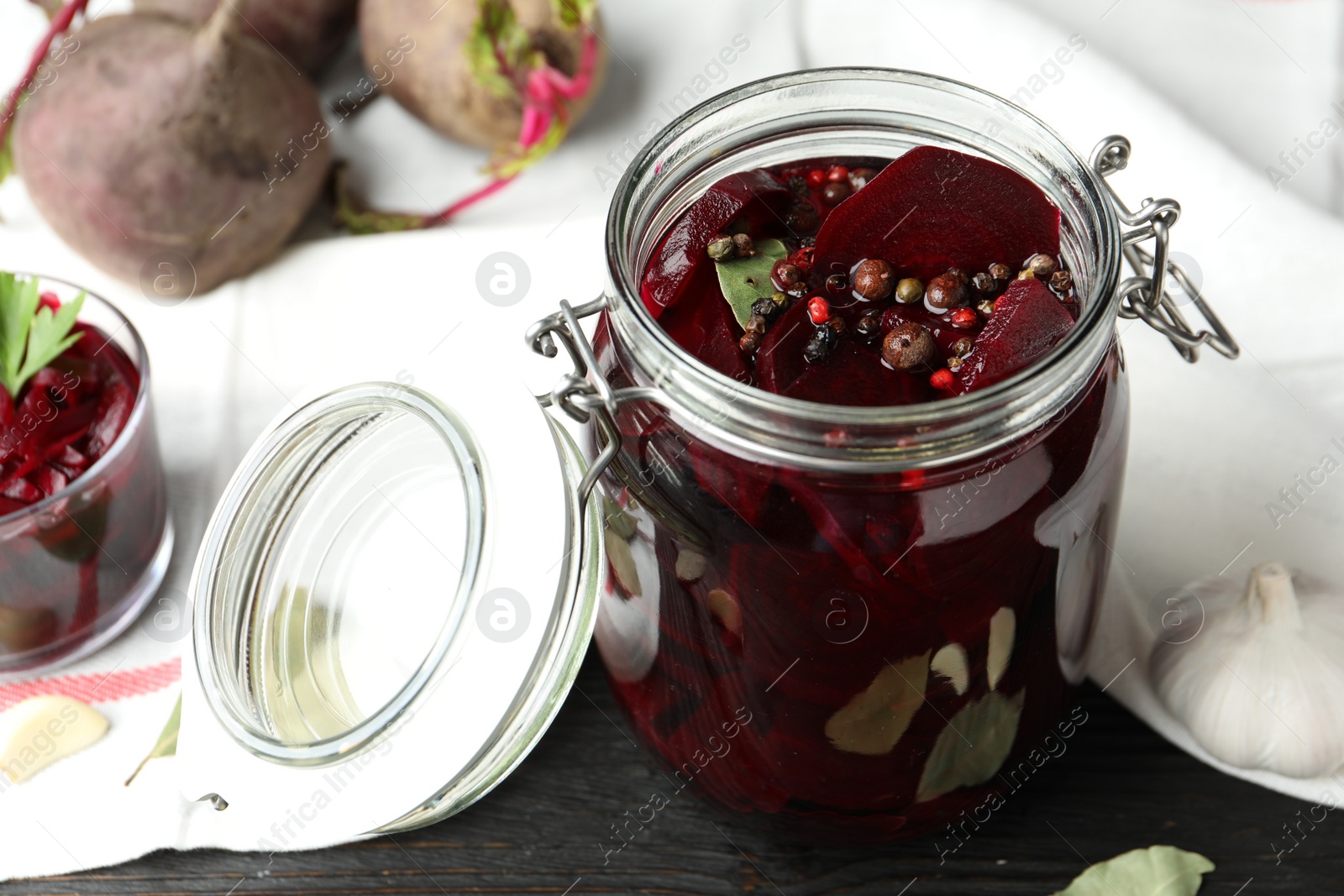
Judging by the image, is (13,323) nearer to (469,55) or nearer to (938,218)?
(469,55)

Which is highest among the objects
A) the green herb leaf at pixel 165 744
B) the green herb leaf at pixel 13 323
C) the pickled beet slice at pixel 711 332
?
the pickled beet slice at pixel 711 332

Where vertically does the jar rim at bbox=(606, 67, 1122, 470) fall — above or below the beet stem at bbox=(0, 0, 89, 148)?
above

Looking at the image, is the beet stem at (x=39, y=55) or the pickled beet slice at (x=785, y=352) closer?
the pickled beet slice at (x=785, y=352)

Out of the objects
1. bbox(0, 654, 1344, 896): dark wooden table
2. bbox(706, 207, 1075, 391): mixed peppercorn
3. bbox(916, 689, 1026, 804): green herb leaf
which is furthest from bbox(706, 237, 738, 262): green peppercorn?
bbox(0, 654, 1344, 896): dark wooden table

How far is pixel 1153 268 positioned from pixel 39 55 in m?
1.31

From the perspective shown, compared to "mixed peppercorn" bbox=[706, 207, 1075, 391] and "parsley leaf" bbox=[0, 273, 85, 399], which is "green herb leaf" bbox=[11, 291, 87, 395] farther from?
"mixed peppercorn" bbox=[706, 207, 1075, 391]

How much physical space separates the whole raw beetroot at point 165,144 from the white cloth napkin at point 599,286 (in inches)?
3.3

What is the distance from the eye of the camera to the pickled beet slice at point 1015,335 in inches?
32.4

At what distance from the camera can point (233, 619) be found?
1.04 m

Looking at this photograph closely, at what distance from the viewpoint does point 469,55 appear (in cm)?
156

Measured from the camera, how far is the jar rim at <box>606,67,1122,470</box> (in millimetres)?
754

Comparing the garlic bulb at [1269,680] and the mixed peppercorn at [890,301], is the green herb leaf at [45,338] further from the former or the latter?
the garlic bulb at [1269,680]

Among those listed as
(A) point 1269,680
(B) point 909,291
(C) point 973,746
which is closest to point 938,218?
(B) point 909,291

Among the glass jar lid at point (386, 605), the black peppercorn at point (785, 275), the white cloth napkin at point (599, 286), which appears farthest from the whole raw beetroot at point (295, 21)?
the black peppercorn at point (785, 275)
